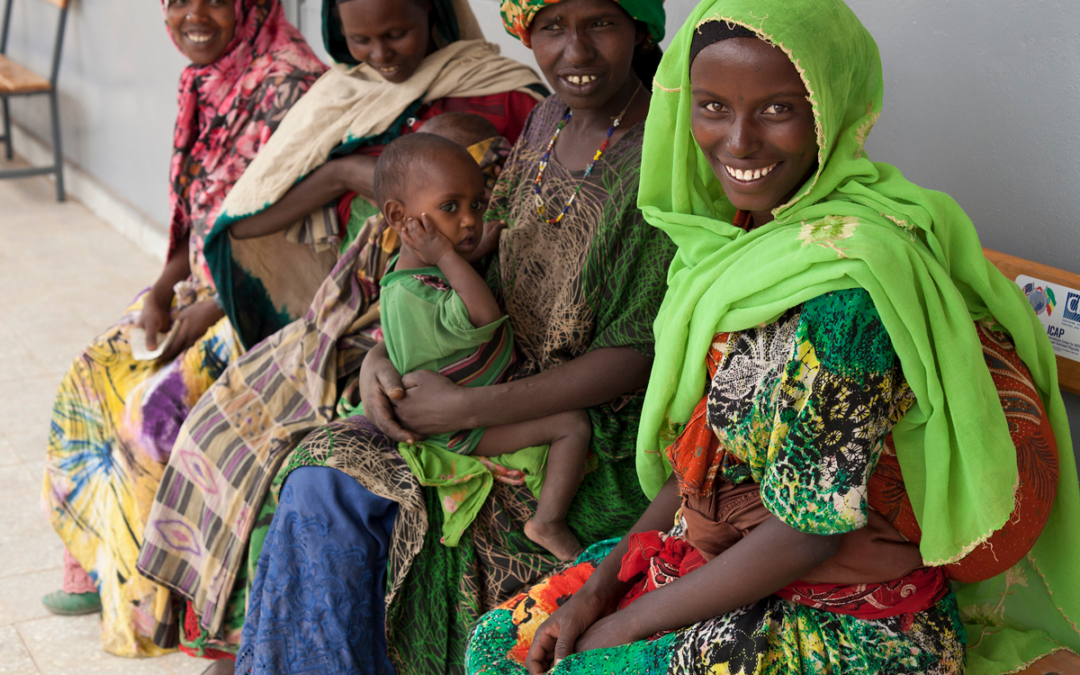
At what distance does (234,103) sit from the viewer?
10.0 ft

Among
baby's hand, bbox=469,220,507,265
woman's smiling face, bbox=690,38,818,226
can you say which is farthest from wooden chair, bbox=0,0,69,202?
woman's smiling face, bbox=690,38,818,226

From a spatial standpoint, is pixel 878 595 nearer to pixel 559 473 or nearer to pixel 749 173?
pixel 749 173

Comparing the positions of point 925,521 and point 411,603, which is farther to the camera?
point 411,603

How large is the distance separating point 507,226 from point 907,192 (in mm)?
1110

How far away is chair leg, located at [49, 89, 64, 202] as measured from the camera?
21.6ft

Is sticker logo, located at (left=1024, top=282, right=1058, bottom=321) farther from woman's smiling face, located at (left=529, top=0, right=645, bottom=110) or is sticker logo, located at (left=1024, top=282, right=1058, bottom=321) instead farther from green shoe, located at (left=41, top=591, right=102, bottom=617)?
green shoe, located at (left=41, top=591, right=102, bottom=617)

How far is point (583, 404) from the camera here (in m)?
2.05

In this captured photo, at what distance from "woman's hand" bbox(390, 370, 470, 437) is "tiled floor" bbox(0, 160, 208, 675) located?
117 cm

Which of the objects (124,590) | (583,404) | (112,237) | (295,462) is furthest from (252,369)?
(112,237)

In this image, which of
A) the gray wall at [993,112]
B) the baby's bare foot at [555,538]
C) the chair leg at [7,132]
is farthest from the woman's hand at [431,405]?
the chair leg at [7,132]

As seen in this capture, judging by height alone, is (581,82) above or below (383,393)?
above

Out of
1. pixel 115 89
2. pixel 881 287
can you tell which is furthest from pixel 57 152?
pixel 881 287

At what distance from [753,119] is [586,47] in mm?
624

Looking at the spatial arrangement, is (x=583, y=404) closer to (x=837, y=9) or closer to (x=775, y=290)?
(x=775, y=290)
